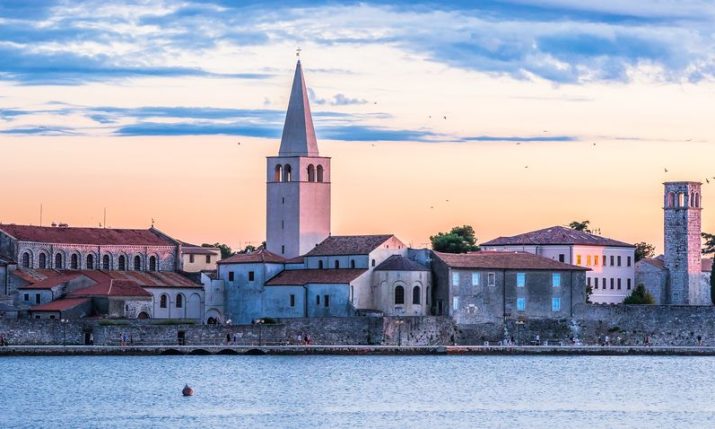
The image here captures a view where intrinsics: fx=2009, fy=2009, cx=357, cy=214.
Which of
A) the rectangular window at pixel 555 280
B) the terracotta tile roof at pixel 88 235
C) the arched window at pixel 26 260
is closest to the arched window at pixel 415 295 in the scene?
the rectangular window at pixel 555 280

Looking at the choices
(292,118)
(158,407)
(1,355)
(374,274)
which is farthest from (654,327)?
(158,407)

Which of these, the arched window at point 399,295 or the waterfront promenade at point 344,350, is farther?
the arched window at point 399,295

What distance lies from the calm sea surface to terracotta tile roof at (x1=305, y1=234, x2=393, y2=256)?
26.8ft

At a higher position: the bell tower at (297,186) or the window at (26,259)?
the bell tower at (297,186)

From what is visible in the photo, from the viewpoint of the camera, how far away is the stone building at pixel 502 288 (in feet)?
315

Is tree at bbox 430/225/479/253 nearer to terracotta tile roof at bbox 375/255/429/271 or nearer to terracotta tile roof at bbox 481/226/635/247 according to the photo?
terracotta tile roof at bbox 481/226/635/247

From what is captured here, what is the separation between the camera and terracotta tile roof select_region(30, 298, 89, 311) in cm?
9381

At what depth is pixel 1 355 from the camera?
88.2m

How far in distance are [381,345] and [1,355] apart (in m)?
17.1

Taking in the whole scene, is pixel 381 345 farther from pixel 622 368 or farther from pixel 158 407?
pixel 158 407

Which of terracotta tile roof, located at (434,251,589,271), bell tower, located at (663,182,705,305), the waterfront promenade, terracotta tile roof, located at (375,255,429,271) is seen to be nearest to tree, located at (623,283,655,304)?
bell tower, located at (663,182,705,305)

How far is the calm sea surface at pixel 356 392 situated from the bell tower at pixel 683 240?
21802mm

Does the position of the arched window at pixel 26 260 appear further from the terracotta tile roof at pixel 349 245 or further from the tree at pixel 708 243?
the tree at pixel 708 243

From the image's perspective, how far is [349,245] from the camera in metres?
98.5
